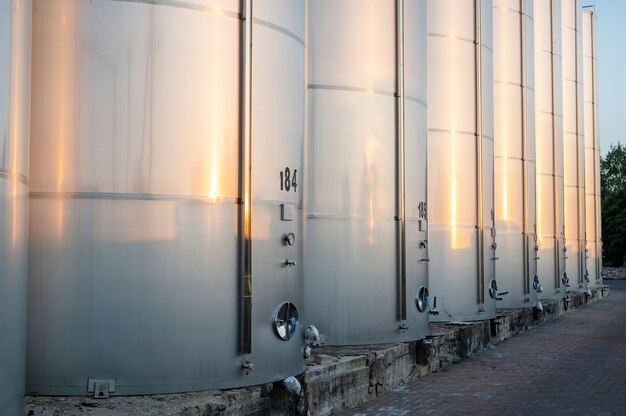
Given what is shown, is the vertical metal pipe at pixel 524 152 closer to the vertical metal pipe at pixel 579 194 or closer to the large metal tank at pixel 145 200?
the vertical metal pipe at pixel 579 194

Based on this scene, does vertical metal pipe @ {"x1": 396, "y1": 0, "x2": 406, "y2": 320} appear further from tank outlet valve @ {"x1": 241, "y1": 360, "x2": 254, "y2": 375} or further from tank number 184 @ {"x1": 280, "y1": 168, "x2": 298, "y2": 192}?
tank outlet valve @ {"x1": 241, "y1": 360, "x2": 254, "y2": 375}

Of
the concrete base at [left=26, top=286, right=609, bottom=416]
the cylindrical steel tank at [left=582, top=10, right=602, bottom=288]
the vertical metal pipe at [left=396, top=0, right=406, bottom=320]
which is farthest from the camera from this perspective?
the cylindrical steel tank at [left=582, top=10, right=602, bottom=288]

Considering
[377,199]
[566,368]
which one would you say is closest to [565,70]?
[566,368]

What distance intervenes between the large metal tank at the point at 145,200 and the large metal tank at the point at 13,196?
0.77m

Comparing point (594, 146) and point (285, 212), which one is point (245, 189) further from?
point (594, 146)

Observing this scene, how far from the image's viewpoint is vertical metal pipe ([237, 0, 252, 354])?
26.1ft

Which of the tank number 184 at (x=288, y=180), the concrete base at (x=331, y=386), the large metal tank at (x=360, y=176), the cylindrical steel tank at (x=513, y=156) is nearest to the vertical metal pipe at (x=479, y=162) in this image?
the concrete base at (x=331, y=386)

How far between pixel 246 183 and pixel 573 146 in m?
24.9

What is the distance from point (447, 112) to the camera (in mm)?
16625

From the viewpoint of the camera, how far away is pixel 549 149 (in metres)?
25.5

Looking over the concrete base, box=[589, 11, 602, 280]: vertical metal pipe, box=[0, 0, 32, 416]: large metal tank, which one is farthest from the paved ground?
box=[589, 11, 602, 280]: vertical metal pipe

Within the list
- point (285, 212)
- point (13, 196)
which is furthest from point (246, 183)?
point (13, 196)

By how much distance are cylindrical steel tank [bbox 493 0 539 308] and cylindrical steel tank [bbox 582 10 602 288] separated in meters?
14.9

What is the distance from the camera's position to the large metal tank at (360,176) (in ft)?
37.7
